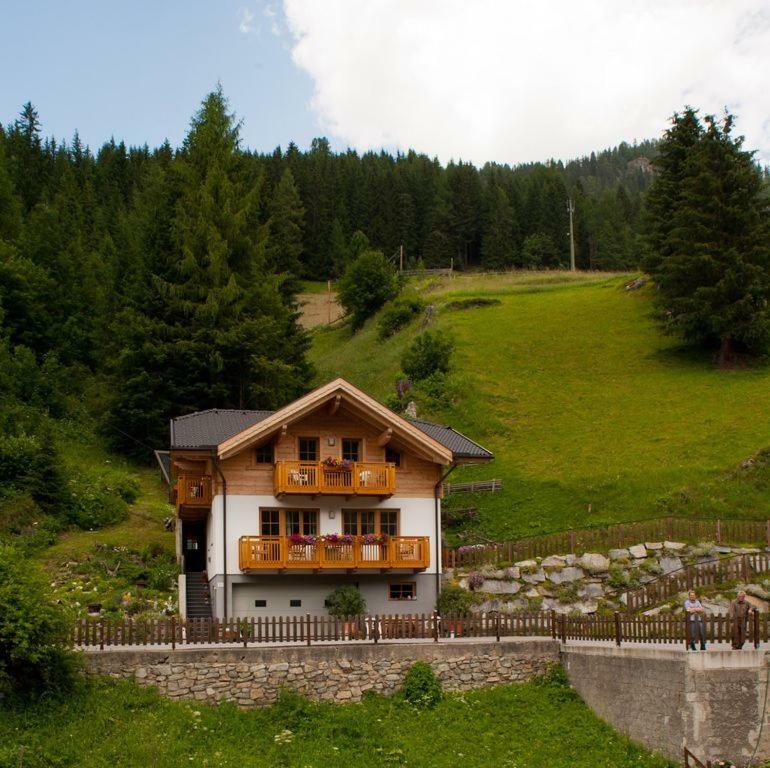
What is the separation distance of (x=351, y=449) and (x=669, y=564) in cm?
1222

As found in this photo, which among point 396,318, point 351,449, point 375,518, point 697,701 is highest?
point 396,318

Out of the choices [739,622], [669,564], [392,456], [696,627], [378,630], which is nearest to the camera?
[739,622]

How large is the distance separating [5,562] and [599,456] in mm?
32016

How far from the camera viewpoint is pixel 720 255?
6084 cm

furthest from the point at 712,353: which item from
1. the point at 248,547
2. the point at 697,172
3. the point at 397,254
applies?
the point at 397,254

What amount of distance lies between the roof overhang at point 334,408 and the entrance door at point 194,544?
747 centimetres

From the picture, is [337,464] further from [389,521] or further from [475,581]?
[475,581]

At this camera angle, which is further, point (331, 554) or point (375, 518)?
point (375, 518)

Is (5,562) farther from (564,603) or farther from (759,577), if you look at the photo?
(759,577)

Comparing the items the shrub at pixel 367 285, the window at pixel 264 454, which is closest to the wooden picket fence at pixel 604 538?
the window at pixel 264 454

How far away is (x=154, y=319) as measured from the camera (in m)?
53.6

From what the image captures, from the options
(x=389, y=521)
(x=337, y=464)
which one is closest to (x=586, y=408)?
(x=389, y=521)

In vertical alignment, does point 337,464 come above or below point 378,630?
above

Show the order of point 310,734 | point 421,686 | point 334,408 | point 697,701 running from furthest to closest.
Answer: point 334,408
point 421,686
point 310,734
point 697,701
